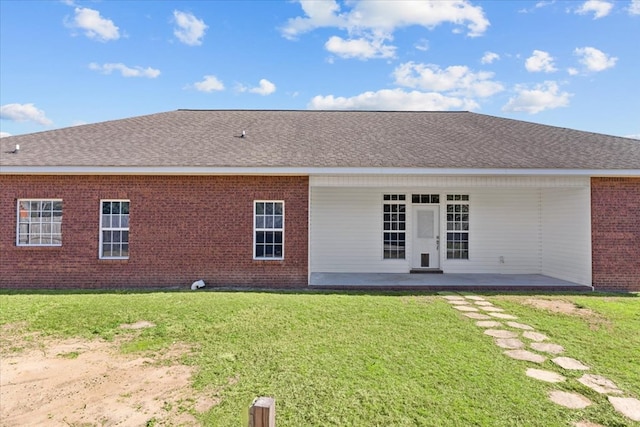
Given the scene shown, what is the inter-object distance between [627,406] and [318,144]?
30.0 feet

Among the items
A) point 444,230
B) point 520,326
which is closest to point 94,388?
point 520,326

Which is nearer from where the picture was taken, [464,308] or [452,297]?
[464,308]

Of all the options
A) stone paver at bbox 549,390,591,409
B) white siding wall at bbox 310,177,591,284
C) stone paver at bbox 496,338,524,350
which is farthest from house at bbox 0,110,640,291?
stone paver at bbox 549,390,591,409

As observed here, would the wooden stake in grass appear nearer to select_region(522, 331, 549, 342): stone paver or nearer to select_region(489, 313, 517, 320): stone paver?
select_region(522, 331, 549, 342): stone paver

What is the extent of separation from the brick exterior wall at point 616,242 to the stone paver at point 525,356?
652cm

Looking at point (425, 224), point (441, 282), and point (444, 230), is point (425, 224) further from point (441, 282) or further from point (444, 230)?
point (441, 282)

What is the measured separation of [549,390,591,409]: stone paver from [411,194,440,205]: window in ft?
28.2

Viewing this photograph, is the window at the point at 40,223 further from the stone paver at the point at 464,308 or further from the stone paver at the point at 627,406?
the stone paver at the point at 627,406

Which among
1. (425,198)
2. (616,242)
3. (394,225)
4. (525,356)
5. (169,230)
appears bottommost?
(525,356)

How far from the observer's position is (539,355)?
16.7ft

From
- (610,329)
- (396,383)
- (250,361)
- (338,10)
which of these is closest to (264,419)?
(396,383)

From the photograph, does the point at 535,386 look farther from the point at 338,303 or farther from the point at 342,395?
the point at 338,303

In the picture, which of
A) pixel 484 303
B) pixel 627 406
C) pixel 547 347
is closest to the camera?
pixel 627 406

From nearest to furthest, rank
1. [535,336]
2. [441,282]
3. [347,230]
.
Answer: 1. [535,336]
2. [441,282]
3. [347,230]
